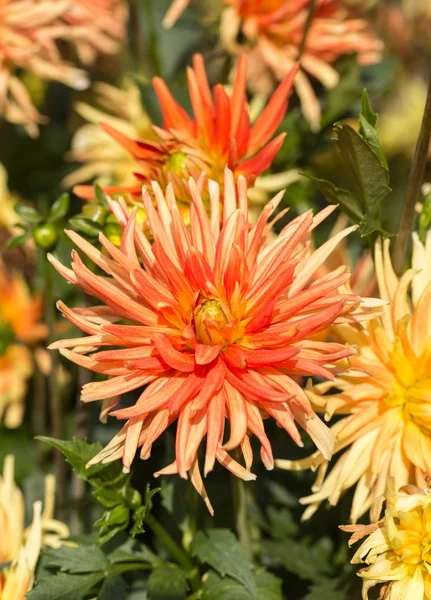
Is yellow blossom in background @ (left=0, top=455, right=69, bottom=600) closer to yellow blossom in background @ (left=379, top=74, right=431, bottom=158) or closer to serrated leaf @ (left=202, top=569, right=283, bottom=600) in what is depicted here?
serrated leaf @ (left=202, top=569, right=283, bottom=600)

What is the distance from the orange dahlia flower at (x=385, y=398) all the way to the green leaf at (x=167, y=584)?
0.15 metres

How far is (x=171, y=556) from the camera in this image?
2.69ft

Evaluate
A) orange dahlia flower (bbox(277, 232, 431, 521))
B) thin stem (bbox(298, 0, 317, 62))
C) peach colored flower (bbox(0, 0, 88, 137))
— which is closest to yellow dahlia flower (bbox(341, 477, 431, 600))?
orange dahlia flower (bbox(277, 232, 431, 521))

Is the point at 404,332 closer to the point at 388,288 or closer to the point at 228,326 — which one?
the point at 388,288

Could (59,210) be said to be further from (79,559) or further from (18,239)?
(79,559)

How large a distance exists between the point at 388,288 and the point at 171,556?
37 centimetres

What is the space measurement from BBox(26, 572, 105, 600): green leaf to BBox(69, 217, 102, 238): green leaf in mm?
322

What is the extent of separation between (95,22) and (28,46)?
18 cm

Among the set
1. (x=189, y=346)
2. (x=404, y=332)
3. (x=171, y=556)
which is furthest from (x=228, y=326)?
(x=171, y=556)

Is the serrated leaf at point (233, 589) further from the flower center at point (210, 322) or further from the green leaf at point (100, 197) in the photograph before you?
the green leaf at point (100, 197)

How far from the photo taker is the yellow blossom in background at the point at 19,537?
0.72 meters

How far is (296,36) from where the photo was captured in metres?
1.09

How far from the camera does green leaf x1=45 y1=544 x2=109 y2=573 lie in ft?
2.29

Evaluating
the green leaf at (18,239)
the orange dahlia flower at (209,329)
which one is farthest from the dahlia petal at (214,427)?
the green leaf at (18,239)
